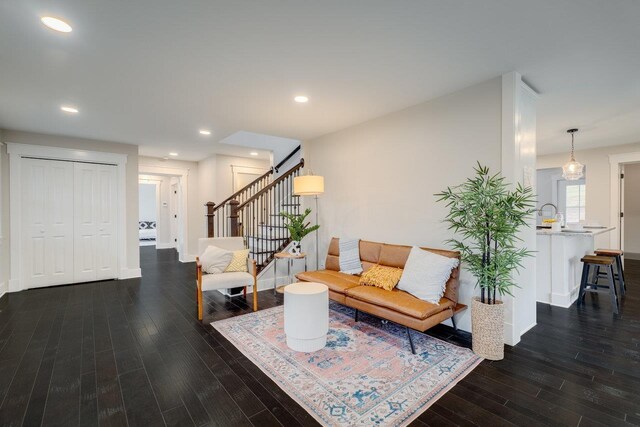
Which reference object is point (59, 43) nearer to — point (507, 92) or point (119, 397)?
point (119, 397)

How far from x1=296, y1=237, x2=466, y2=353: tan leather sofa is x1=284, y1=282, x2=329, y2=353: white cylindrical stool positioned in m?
0.54

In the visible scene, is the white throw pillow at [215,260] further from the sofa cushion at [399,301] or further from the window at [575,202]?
the window at [575,202]

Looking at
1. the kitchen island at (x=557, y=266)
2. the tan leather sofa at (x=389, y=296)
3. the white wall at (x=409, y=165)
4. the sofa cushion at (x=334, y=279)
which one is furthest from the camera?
the kitchen island at (x=557, y=266)

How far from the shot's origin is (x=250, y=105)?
3.64 meters

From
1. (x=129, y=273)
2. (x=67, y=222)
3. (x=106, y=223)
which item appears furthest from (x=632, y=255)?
(x=67, y=222)

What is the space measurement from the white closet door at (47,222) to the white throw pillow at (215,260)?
307cm

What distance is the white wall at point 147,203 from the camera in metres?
12.9

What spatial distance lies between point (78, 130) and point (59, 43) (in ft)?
10.3

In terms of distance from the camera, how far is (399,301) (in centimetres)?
278

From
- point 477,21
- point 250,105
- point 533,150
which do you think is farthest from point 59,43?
point 533,150

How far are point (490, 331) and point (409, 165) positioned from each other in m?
2.00

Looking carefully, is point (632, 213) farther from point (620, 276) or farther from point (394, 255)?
point (394, 255)

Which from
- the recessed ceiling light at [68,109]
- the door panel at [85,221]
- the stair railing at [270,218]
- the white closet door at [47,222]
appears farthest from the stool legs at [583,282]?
the white closet door at [47,222]

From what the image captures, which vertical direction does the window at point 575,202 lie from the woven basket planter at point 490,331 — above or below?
above
